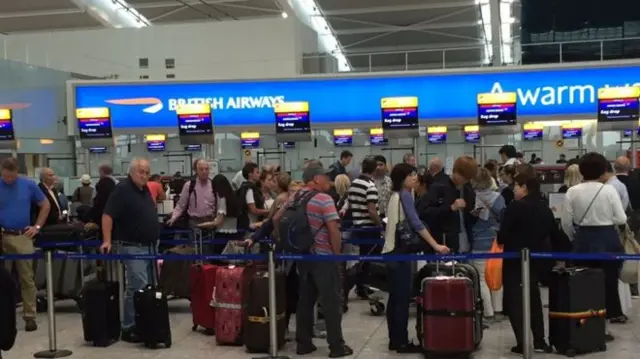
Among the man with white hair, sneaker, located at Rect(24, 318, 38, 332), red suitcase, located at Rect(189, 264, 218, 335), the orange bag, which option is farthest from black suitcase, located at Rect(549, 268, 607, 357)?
sneaker, located at Rect(24, 318, 38, 332)

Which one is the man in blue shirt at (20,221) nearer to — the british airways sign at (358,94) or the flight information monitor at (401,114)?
the flight information monitor at (401,114)

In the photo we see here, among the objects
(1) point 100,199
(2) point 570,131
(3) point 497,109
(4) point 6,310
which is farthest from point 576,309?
(2) point 570,131

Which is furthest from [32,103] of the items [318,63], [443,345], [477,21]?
[477,21]

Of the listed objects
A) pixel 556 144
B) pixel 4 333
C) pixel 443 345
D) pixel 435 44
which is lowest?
pixel 443 345

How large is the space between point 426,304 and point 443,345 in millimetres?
333

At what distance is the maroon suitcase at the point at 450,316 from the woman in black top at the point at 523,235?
0.37 meters

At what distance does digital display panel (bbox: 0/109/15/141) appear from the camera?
15.1m

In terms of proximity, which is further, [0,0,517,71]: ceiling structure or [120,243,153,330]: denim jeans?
[0,0,517,71]: ceiling structure

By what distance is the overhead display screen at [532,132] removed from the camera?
2400 centimetres

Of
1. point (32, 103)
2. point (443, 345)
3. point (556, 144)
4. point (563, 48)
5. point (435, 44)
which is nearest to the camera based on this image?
point (443, 345)

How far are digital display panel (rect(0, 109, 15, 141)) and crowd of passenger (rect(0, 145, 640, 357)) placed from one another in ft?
24.5

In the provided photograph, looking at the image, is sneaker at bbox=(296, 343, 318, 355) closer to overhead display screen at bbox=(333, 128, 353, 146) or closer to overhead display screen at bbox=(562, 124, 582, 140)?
overhead display screen at bbox=(333, 128, 353, 146)

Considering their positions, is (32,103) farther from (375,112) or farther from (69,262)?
(69,262)

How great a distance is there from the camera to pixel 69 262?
26.7 ft
